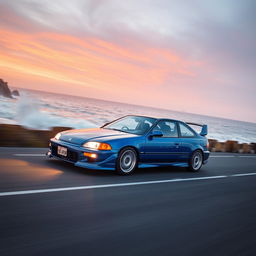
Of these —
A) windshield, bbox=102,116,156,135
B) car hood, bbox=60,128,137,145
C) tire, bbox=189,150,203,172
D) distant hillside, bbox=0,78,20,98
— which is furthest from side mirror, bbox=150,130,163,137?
distant hillside, bbox=0,78,20,98

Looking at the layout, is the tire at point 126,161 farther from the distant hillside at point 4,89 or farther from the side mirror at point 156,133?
the distant hillside at point 4,89

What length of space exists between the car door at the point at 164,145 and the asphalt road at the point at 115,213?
0.51m

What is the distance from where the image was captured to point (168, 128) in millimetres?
7988

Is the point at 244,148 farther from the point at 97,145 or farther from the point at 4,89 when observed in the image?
the point at 4,89

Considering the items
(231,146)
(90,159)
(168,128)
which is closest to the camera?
(90,159)

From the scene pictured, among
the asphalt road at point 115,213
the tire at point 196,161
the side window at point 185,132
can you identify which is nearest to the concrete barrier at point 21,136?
the asphalt road at point 115,213

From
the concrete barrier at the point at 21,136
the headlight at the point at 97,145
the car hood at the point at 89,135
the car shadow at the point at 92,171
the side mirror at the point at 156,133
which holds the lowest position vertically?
the car shadow at the point at 92,171

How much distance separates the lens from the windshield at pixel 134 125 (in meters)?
7.51

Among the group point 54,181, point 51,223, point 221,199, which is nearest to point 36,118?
point 54,181

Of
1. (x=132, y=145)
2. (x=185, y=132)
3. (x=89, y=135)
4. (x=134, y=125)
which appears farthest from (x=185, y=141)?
(x=89, y=135)

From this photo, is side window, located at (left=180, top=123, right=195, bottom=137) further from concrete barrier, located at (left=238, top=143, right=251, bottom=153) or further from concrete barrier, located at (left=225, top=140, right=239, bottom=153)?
concrete barrier, located at (left=238, top=143, right=251, bottom=153)

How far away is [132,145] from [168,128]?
144 cm

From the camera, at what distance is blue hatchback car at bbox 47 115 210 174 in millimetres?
6531

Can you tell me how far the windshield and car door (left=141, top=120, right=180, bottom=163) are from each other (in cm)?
19
